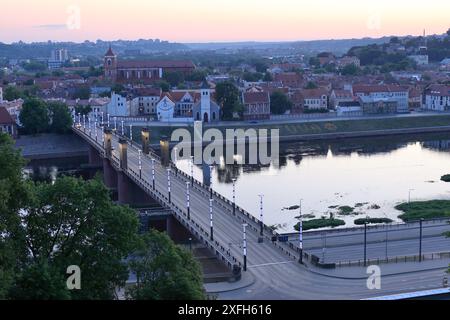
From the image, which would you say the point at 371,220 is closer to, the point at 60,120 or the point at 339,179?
the point at 339,179

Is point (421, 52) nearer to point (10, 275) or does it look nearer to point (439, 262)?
point (439, 262)

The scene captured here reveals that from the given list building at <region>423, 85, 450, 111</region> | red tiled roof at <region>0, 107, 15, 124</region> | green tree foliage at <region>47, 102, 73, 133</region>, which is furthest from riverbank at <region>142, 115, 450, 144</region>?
red tiled roof at <region>0, 107, 15, 124</region>

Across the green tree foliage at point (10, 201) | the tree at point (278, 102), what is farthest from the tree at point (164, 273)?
the tree at point (278, 102)

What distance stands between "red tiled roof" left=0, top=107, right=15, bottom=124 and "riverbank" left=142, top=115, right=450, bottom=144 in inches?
304

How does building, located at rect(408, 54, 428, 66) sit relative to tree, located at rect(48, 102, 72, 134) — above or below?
above

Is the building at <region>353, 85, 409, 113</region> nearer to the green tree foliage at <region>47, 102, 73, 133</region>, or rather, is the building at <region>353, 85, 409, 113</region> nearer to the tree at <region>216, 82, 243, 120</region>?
the tree at <region>216, 82, 243, 120</region>

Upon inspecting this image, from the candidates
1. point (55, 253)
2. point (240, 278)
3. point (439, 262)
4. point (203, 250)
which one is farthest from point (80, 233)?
point (439, 262)

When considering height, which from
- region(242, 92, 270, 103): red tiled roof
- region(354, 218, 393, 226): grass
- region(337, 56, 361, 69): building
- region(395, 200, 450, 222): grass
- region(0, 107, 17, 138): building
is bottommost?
region(354, 218, 393, 226): grass

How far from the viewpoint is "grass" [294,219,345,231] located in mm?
21594

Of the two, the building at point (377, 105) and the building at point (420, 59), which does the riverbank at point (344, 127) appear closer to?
the building at point (377, 105)

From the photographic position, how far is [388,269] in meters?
15.9

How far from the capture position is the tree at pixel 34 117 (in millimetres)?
41562

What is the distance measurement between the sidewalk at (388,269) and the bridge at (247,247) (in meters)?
0.11

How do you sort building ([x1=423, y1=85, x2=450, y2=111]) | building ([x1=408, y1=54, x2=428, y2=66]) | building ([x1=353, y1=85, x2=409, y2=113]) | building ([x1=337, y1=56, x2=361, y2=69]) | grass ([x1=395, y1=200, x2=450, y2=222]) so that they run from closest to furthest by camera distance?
grass ([x1=395, y1=200, x2=450, y2=222])
building ([x1=353, y1=85, x2=409, y2=113])
building ([x1=423, y1=85, x2=450, y2=111])
building ([x1=337, y1=56, x2=361, y2=69])
building ([x1=408, y1=54, x2=428, y2=66])
